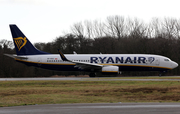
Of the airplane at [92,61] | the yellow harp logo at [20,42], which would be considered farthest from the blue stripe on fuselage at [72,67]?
the yellow harp logo at [20,42]

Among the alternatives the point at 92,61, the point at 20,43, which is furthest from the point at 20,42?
the point at 92,61

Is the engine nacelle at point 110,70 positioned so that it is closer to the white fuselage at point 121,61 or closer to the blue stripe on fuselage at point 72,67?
the white fuselage at point 121,61

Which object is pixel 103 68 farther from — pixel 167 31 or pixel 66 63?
Result: pixel 167 31

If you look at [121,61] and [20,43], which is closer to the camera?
[121,61]

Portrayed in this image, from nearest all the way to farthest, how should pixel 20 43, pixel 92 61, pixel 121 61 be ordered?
pixel 121 61 < pixel 92 61 < pixel 20 43

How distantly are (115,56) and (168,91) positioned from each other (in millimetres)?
22935

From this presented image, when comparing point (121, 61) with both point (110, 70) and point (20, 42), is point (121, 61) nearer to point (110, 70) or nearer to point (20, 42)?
point (110, 70)

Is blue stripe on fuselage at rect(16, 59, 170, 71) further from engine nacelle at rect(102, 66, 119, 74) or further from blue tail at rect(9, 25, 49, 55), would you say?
engine nacelle at rect(102, 66, 119, 74)

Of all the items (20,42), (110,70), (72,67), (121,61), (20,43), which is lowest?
(110,70)

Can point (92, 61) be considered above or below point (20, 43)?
below

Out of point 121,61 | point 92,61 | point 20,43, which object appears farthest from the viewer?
point 20,43

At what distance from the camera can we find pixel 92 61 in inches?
1813

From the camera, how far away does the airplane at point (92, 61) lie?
44787 mm

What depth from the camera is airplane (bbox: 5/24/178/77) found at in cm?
4479
